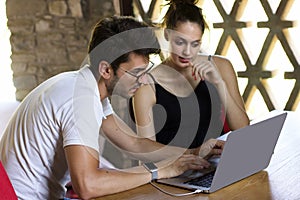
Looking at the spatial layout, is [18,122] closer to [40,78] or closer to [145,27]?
[145,27]

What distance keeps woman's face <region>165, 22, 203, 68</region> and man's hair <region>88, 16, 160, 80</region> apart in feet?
1.32

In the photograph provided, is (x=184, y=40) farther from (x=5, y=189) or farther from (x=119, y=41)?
(x=5, y=189)

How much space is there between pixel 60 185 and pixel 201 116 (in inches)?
30.6

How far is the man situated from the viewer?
158 centimetres

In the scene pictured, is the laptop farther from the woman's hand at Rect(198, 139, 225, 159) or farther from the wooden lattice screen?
the wooden lattice screen

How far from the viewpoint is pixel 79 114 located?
5.20 ft

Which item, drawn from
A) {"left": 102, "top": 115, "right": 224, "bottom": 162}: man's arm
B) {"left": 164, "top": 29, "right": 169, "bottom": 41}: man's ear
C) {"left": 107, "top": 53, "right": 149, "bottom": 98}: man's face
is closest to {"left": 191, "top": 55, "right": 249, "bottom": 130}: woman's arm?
{"left": 164, "top": 29, "right": 169, "bottom": 41}: man's ear

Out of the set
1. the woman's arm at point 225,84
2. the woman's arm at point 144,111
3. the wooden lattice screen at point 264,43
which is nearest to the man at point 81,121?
the woman's arm at point 144,111

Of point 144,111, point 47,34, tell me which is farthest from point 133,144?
point 47,34

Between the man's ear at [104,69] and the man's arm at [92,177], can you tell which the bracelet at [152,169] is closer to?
the man's arm at [92,177]

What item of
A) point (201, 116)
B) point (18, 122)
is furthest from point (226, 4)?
point (18, 122)

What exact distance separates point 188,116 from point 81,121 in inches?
31.4

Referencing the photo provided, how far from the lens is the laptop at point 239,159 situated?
150 cm

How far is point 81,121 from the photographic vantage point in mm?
1572
